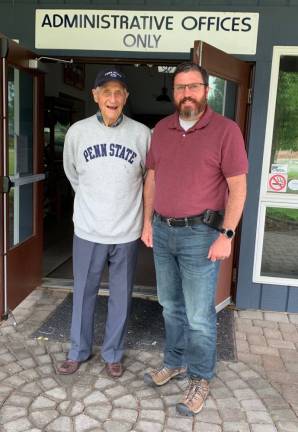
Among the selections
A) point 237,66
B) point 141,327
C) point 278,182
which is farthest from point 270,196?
point 141,327

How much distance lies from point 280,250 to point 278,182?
1.98ft

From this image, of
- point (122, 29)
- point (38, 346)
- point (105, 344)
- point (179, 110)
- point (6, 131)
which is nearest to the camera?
point (179, 110)

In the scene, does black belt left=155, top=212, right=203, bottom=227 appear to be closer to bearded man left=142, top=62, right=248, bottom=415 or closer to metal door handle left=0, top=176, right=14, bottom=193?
bearded man left=142, top=62, right=248, bottom=415

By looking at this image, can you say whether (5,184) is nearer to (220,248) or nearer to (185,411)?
(220,248)

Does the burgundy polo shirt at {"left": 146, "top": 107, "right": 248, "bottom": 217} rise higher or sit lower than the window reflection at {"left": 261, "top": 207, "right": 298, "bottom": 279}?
higher

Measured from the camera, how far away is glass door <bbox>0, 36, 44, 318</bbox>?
134 inches

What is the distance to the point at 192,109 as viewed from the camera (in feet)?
7.66

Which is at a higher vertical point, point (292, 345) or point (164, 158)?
point (164, 158)

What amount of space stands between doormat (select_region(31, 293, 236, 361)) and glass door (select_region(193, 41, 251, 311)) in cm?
27

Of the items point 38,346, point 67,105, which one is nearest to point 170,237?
point 38,346

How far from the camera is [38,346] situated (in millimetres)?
3180

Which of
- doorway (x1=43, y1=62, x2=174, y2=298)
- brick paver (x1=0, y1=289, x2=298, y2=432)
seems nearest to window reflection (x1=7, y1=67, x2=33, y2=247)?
doorway (x1=43, y1=62, x2=174, y2=298)

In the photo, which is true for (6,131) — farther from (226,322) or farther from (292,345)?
(292,345)

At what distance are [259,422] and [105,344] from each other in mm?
999
